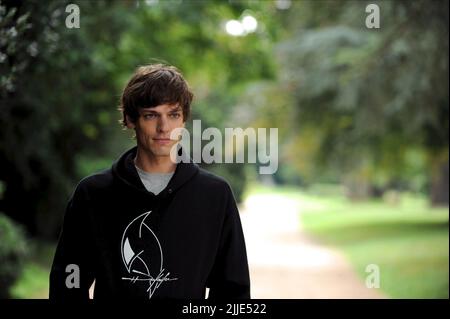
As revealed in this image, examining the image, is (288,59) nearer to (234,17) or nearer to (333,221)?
(234,17)

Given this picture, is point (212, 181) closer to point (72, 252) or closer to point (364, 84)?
point (72, 252)

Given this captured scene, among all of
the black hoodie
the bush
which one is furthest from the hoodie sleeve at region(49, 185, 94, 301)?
the bush

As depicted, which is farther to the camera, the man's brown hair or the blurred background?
the blurred background

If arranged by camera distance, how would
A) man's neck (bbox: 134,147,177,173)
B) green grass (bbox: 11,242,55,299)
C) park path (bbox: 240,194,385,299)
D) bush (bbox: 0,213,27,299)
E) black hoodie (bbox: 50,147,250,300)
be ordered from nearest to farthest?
black hoodie (bbox: 50,147,250,300) < man's neck (bbox: 134,147,177,173) < bush (bbox: 0,213,27,299) < green grass (bbox: 11,242,55,299) < park path (bbox: 240,194,385,299)

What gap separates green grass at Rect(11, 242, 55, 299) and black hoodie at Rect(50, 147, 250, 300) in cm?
707

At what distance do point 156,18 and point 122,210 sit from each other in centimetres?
1362

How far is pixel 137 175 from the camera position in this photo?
2.82 meters

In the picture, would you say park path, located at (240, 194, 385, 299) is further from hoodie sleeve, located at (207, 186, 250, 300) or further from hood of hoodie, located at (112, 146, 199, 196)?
hood of hoodie, located at (112, 146, 199, 196)

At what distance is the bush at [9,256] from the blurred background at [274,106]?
0.02m

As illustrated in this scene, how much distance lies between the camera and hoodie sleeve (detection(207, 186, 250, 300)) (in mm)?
2818

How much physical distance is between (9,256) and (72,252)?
6.65 m

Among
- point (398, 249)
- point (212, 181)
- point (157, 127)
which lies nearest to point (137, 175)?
point (157, 127)
